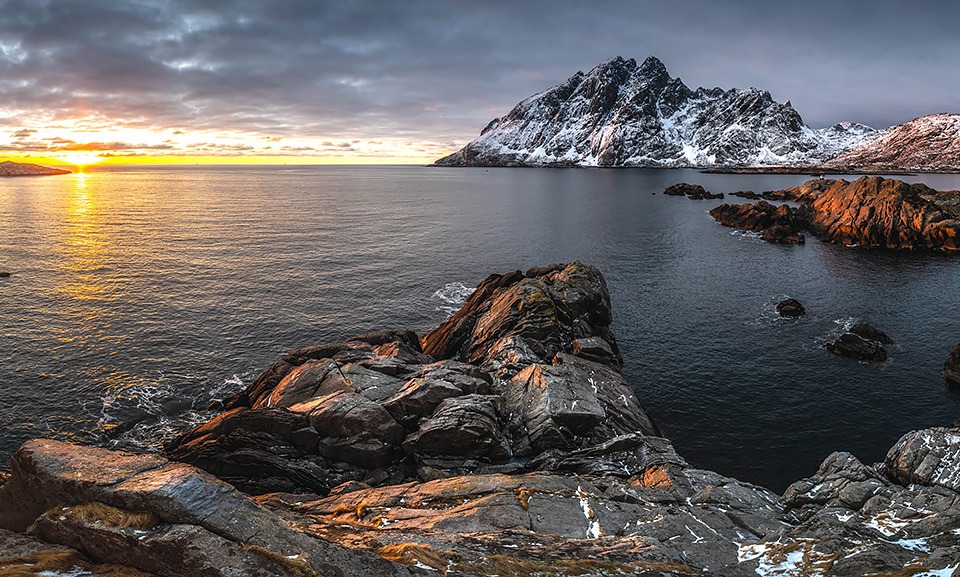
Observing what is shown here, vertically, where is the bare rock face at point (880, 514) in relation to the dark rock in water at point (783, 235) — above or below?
below

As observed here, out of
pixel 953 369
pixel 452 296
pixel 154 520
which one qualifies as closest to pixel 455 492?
pixel 154 520

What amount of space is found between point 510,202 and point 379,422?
163304mm

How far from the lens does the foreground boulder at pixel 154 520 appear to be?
11805 millimetres

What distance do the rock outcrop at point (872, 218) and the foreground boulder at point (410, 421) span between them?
313 feet

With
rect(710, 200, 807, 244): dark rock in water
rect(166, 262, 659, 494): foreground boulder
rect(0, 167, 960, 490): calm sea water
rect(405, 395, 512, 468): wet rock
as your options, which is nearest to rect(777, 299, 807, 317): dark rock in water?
rect(0, 167, 960, 490): calm sea water

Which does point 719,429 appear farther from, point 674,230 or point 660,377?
point 674,230

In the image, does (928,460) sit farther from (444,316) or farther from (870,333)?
(444,316)

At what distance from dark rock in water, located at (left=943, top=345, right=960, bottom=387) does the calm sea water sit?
0.74 m

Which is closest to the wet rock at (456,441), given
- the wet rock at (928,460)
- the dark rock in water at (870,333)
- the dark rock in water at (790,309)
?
the wet rock at (928,460)

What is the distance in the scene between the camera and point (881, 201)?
10638 cm

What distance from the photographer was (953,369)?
43.9 meters

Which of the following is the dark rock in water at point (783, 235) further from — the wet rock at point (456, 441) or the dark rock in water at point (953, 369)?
the wet rock at point (456, 441)

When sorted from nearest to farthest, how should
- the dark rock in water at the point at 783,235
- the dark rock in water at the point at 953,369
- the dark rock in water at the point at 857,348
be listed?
the dark rock in water at the point at 953,369 < the dark rock in water at the point at 857,348 < the dark rock in water at the point at 783,235

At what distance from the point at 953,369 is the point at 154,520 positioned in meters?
60.1
